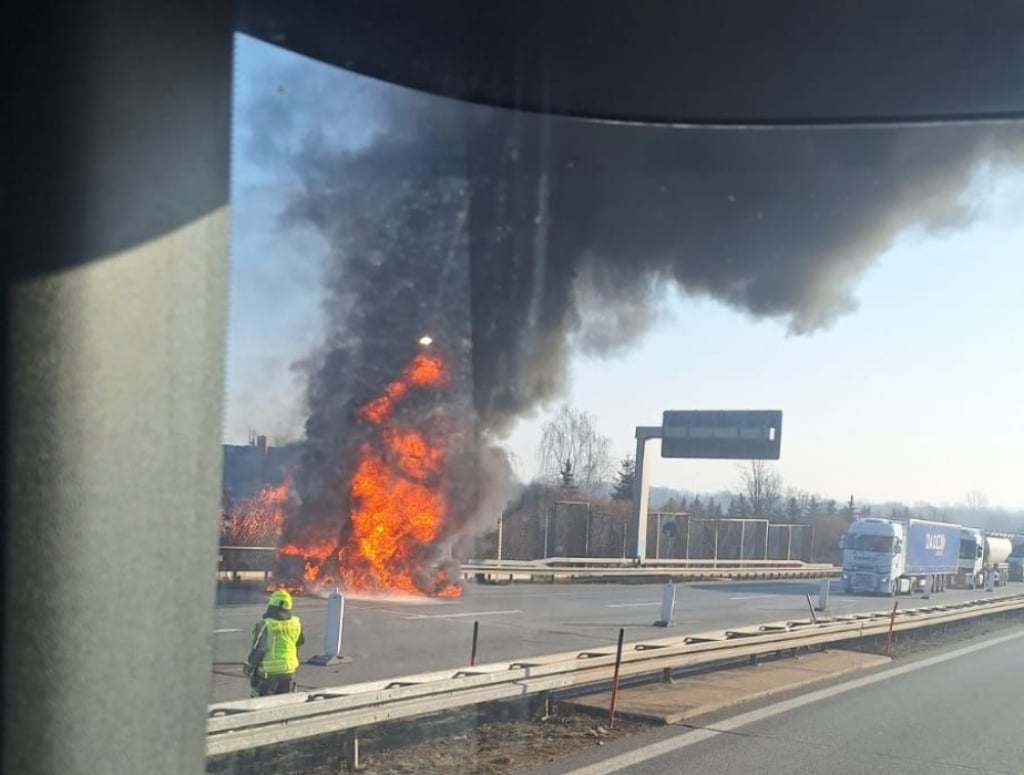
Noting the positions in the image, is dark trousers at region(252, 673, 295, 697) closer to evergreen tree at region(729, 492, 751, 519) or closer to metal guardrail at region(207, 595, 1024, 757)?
→ metal guardrail at region(207, 595, 1024, 757)

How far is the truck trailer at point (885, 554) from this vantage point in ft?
92.3

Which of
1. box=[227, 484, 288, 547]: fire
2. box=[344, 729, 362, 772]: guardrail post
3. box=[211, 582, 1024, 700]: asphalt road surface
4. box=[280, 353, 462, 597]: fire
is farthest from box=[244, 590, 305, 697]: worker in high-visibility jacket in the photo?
box=[280, 353, 462, 597]: fire

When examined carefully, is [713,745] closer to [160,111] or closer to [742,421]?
[742,421]

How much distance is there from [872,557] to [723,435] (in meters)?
17.9

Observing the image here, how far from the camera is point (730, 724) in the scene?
27.8ft

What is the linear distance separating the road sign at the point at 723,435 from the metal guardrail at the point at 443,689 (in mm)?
1947

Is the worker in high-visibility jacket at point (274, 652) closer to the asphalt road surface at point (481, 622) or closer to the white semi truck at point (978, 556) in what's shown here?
the asphalt road surface at point (481, 622)

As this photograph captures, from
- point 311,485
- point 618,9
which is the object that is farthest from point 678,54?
point 311,485

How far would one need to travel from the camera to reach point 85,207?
3.17 metres

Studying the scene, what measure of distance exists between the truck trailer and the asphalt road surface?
5132 mm

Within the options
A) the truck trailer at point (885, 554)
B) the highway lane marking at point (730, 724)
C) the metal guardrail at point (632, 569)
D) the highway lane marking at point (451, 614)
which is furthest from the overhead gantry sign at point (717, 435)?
the truck trailer at point (885, 554)

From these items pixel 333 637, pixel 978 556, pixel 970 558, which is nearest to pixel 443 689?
pixel 333 637

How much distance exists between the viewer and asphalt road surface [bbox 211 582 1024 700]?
31.8 feet

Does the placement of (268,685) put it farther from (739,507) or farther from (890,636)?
(890,636)
